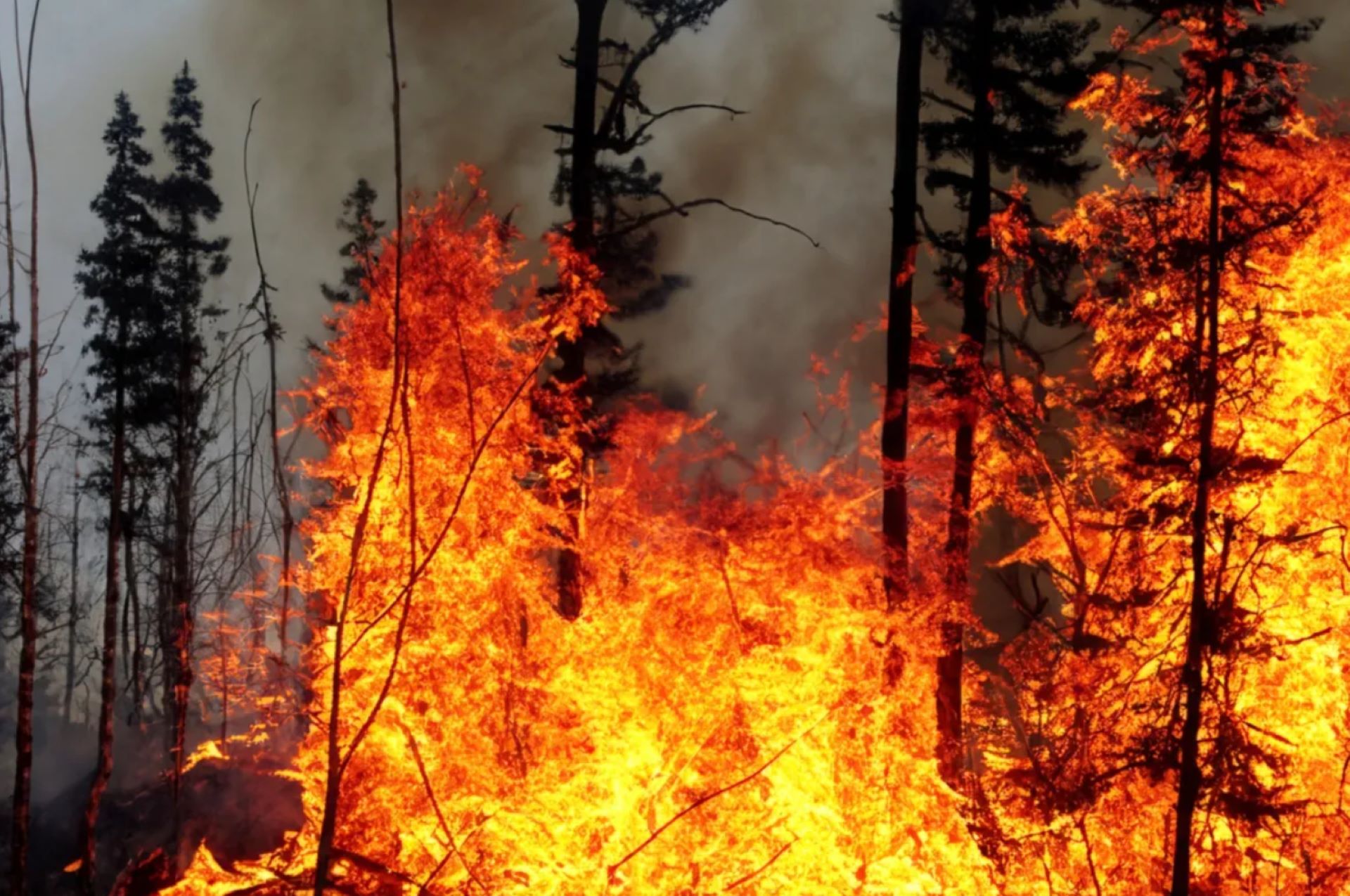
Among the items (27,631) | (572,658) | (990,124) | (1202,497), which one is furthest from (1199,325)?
(27,631)

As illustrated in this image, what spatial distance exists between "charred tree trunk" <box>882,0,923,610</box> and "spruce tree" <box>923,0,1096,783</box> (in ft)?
2.00

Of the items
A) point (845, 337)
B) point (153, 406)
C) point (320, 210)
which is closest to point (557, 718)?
point (153, 406)

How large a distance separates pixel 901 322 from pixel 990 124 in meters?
3.51

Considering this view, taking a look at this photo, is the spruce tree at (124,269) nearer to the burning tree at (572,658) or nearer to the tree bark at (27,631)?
the tree bark at (27,631)

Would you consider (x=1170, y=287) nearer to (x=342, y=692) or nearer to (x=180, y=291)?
(x=342, y=692)

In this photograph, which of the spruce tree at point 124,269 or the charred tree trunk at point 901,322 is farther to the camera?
the spruce tree at point 124,269

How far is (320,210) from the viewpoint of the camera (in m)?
53.1

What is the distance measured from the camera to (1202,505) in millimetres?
7512

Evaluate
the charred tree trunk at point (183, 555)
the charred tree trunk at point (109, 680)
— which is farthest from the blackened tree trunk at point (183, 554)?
the charred tree trunk at point (109, 680)

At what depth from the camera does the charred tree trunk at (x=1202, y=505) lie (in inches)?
286

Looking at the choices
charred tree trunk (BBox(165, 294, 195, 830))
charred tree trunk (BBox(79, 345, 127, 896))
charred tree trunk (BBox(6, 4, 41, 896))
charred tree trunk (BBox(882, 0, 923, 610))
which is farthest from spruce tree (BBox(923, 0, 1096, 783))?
charred tree trunk (BBox(79, 345, 127, 896))

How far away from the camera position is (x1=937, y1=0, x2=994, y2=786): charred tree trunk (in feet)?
42.8

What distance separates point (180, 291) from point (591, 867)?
2040cm

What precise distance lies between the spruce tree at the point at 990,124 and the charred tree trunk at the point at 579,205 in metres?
4.76
